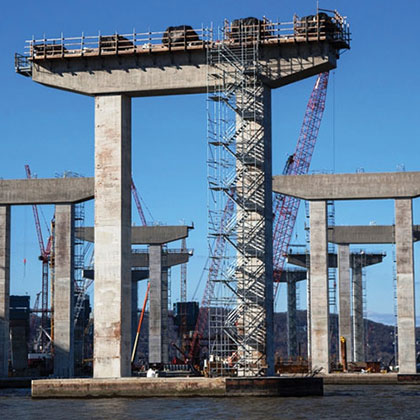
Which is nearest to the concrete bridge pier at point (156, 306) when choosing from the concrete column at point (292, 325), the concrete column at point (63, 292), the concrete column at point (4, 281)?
the concrete column at point (63, 292)

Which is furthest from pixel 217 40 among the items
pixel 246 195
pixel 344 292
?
pixel 344 292

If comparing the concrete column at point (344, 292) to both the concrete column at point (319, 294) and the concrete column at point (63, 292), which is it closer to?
the concrete column at point (319, 294)

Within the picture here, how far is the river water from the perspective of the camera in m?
46.5

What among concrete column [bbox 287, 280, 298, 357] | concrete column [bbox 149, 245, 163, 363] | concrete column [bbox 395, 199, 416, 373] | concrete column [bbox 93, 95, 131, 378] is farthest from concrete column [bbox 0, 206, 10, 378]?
concrete column [bbox 287, 280, 298, 357]

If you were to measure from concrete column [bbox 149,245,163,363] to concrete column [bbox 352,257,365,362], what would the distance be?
71.4ft

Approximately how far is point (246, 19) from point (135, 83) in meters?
6.73

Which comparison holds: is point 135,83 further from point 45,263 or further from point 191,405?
point 45,263

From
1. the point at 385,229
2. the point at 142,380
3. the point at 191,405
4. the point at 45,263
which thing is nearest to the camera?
the point at 191,405

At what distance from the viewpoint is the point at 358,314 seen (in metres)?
111

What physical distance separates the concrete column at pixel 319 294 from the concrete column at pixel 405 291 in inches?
214

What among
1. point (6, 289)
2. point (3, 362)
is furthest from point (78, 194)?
point (3, 362)

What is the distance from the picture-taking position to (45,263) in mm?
128750

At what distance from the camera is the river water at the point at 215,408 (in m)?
46.5

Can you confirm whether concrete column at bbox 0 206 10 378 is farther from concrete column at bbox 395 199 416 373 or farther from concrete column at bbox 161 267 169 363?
concrete column at bbox 395 199 416 373
